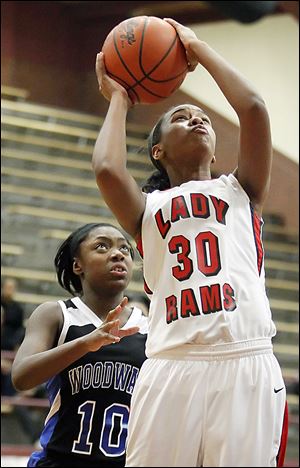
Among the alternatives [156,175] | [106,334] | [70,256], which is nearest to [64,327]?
[70,256]

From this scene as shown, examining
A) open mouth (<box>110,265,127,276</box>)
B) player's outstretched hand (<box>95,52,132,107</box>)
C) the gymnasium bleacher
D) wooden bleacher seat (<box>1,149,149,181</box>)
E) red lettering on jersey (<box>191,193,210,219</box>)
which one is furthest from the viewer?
wooden bleacher seat (<box>1,149,149,181</box>)

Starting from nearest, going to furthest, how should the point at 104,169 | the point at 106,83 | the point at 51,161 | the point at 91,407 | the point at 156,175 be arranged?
the point at 104,169 → the point at 106,83 → the point at 156,175 → the point at 91,407 → the point at 51,161

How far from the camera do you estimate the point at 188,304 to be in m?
2.84

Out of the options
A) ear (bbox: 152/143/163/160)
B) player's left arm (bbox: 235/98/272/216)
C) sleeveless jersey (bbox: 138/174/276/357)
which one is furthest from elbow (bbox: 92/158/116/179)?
player's left arm (bbox: 235/98/272/216)

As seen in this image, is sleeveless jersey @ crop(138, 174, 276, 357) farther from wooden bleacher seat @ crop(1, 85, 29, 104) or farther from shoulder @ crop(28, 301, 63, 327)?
wooden bleacher seat @ crop(1, 85, 29, 104)

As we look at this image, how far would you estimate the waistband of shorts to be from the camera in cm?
278

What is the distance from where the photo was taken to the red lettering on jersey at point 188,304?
282 cm

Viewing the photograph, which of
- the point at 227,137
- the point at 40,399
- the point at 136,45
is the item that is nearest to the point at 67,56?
the point at 227,137

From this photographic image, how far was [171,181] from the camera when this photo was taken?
3232 mm

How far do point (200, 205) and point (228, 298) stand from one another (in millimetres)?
337

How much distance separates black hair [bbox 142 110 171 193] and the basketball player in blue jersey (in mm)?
453

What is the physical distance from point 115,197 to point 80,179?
377 inches

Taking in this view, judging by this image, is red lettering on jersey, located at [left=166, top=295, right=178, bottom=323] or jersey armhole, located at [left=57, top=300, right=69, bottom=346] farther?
jersey armhole, located at [left=57, top=300, right=69, bottom=346]

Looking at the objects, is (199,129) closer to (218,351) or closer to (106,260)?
(218,351)
